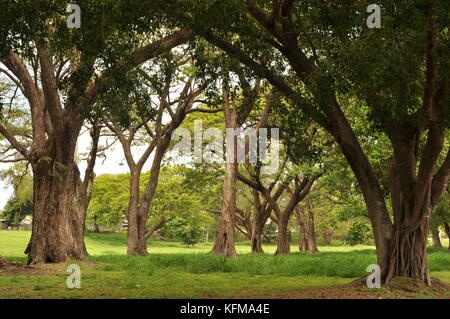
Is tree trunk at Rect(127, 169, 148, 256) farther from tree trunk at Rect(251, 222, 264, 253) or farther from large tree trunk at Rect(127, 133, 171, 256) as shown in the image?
tree trunk at Rect(251, 222, 264, 253)

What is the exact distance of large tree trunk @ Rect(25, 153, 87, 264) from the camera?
1836 centimetres

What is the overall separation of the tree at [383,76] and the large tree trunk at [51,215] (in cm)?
856

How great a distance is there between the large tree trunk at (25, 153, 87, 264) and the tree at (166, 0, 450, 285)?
856 centimetres

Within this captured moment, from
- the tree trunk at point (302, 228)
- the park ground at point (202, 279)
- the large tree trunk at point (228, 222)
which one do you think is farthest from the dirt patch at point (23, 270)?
the tree trunk at point (302, 228)

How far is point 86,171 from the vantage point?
2839 centimetres

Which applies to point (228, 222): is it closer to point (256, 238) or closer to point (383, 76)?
point (256, 238)

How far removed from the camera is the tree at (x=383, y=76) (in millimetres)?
9961

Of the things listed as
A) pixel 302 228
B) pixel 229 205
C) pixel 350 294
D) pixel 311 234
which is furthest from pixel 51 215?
pixel 302 228

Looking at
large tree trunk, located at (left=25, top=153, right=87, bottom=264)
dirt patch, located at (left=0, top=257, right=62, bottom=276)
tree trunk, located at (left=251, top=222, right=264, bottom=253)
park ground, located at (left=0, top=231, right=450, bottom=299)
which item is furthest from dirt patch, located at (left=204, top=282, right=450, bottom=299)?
tree trunk, located at (left=251, top=222, right=264, bottom=253)

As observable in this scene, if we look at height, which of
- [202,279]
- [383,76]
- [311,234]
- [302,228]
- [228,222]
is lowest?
[202,279]

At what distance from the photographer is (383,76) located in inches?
384

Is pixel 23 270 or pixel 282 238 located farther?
pixel 282 238

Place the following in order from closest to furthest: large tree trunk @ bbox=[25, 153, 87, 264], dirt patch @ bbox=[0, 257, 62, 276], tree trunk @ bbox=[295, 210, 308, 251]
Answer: dirt patch @ bbox=[0, 257, 62, 276] < large tree trunk @ bbox=[25, 153, 87, 264] < tree trunk @ bbox=[295, 210, 308, 251]

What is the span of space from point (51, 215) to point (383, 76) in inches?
510
